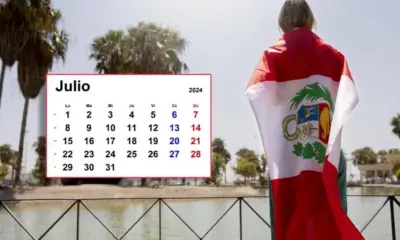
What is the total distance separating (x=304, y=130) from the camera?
80.4 inches

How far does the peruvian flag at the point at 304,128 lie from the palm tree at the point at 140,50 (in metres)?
22.8

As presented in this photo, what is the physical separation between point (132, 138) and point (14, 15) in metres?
13.3

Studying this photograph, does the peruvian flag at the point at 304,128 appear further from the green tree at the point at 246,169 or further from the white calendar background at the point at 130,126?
the green tree at the point at 246,169

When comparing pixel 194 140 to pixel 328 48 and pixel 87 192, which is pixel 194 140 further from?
pixel 87 192

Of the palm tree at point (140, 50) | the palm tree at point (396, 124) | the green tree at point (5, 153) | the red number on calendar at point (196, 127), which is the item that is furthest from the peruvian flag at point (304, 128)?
the green tree at point (5, 153)

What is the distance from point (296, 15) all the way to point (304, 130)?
51cm

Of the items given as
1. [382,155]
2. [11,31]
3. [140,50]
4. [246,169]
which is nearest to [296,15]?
[11,31]

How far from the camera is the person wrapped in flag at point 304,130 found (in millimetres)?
2010

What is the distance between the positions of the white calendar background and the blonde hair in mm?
4351

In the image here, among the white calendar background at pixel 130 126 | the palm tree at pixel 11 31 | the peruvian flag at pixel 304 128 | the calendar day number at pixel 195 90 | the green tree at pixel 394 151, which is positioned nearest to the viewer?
the peruvian flag at pixel 304 128

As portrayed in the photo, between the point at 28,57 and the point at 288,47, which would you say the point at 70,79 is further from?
the point at 28,57

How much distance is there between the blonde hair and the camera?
2.21 metres

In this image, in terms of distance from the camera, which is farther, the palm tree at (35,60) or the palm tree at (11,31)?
the palm tree at (35,60)

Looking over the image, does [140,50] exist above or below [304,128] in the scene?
above
